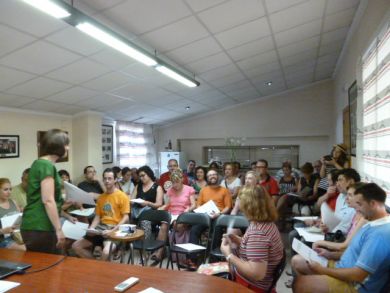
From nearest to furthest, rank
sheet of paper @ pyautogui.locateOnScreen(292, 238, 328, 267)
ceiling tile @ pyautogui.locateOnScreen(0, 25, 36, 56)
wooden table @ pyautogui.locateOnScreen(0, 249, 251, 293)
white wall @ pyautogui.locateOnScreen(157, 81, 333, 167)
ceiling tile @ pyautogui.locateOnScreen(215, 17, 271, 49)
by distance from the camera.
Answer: wooden table @ pyautogui.locateOnScreen(0, 249, 251, 293) → sheet of paper @ pyautogui.locateOnScreen(292, 238, 328, 267) → ceiling tile @ pyautogui.locateOnScreen(0, 25, 36, 56) → ceiling tile @ pyautogui.locateOnScreen(215, 17, 271, 49) → white wall @ pyautogui.locateOnScreen(157, 81, 333, 167)

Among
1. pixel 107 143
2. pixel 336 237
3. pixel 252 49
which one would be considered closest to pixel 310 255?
pixel 336 237

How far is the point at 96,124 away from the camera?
19.4 ft

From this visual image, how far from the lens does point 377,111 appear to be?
8.57 feet

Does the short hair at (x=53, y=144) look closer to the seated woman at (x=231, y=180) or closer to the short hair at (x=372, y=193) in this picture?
the short hair at (x=372, y=193)

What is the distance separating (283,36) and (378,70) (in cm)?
181

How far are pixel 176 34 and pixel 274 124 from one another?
543 centimetres

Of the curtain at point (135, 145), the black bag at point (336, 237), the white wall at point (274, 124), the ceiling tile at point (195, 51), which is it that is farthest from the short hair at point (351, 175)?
the curtain at point (135, 145)

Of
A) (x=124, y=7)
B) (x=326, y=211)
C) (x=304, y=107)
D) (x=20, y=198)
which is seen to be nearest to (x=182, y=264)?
(x=326, y=211)

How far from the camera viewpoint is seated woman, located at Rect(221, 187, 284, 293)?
69.1 inches

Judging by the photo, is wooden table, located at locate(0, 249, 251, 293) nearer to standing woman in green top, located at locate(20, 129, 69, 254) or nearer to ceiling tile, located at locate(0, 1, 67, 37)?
standing woman in green top, located at locate(20, 129, 69, 254)

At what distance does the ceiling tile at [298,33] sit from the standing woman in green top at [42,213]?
11.1 ft

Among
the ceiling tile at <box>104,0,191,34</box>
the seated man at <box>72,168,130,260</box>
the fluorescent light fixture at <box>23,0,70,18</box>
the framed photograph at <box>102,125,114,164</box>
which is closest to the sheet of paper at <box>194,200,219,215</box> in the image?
the seated man at <box>72,168,130,260</box>

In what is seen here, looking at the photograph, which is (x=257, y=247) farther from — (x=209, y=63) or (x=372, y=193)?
(x=209, y=63)

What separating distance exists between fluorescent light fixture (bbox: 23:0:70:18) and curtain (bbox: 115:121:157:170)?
5.17 m
